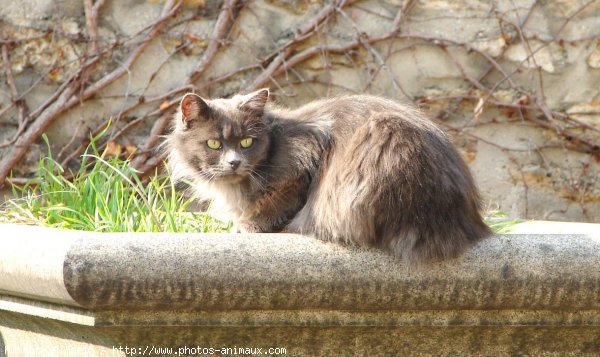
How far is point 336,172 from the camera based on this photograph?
272 cm

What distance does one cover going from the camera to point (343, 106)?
295 centimetres

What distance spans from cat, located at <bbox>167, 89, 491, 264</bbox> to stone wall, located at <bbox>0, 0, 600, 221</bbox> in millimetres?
1556

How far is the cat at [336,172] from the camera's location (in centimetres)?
256

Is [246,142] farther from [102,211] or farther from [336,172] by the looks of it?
[102,211]

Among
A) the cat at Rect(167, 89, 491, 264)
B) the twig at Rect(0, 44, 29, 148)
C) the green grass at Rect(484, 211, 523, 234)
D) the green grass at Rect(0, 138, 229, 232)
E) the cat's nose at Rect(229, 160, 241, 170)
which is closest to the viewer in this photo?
the cat at Rect(167, 89, 491, 264)

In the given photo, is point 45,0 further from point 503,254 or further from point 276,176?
point 503,254

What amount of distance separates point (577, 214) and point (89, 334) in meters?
3.39

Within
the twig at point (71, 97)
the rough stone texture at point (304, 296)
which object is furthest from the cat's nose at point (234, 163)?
the twig at point (71, 97)

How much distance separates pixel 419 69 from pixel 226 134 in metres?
2.16

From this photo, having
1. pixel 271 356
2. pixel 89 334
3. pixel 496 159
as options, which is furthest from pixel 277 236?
pixel 496 159

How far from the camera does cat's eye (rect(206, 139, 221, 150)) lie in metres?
3.01

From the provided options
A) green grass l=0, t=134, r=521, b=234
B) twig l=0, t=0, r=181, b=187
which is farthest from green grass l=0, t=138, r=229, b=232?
twig l=0, t=0, r=181, b=187

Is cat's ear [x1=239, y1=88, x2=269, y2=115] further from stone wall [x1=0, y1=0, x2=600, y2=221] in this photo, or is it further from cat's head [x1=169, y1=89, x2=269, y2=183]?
stone wall [x1=0, y1=0, x2=600, y2=221]

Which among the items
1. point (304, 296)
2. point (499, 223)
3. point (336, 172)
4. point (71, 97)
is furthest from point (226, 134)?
point (71, 97)
